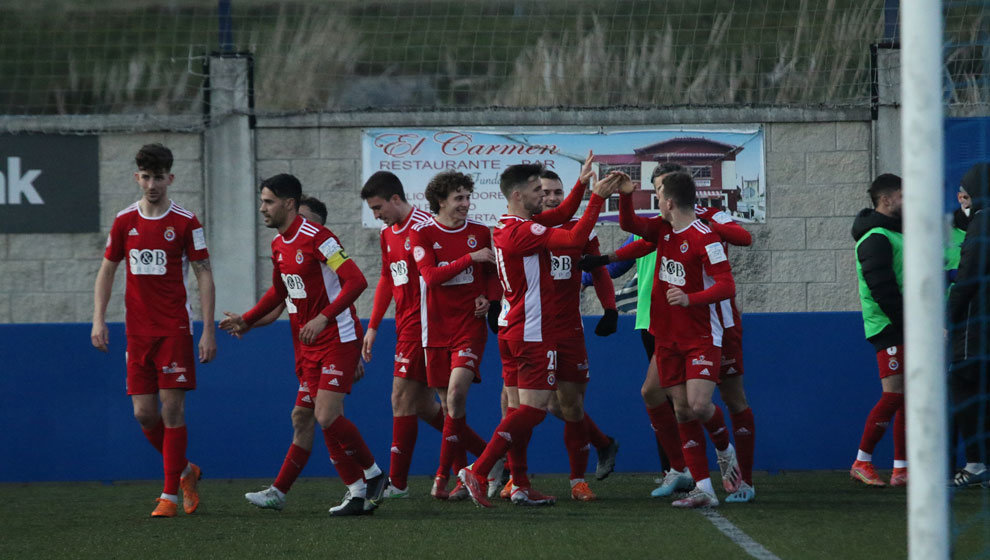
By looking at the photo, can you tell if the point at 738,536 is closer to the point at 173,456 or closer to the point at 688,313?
the point at 688,313

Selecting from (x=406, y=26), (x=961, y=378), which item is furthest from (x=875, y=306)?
(x=406, y=26)

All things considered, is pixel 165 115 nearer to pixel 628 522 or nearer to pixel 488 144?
pixel 488 144

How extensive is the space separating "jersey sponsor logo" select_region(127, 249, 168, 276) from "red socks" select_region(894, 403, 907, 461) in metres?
4.53

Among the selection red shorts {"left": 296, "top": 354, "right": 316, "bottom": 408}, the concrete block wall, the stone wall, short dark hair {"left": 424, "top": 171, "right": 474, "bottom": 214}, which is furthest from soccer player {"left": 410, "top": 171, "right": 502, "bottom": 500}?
the concrete block wall

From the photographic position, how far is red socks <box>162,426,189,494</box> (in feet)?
21.0

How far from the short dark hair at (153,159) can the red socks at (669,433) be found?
315cm

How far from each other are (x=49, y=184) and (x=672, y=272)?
6.71 m

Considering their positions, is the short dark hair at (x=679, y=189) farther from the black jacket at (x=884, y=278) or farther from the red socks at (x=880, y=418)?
the red socks at (x=880, y=418)

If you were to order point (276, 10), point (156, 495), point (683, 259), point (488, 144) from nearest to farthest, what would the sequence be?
point (683, 259) → point (156, 495) → point (488, 144) → point (276, 10)

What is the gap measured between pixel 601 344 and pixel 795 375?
4.56ft

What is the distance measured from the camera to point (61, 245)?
35.0 ft

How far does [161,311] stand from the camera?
6484mm

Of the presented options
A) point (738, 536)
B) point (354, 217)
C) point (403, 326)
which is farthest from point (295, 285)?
point (354, 217)

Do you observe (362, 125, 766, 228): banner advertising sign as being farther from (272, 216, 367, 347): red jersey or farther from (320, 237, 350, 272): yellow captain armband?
(320, 237, 350, 272): yellow captain armband
